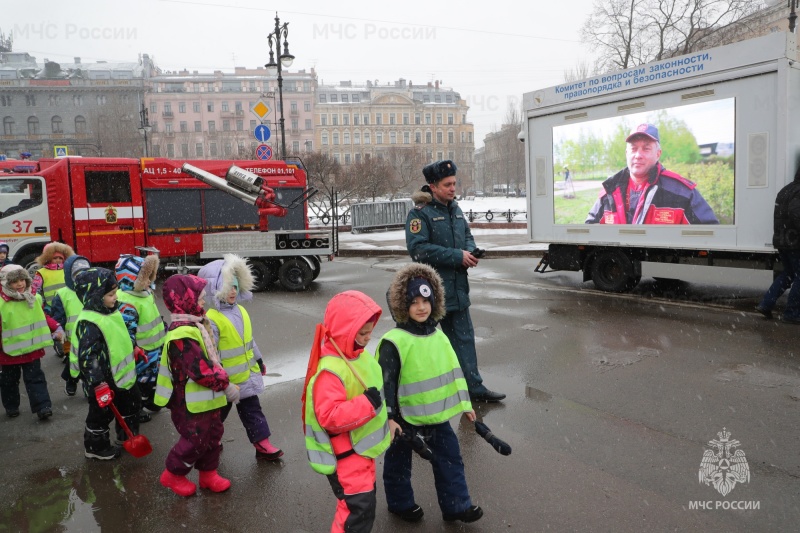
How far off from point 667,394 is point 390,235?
70.5 feet

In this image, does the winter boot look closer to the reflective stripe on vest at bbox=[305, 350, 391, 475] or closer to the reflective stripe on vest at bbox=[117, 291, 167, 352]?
the reflective stripe on vest at bbox=[305, 350, 391, 475]

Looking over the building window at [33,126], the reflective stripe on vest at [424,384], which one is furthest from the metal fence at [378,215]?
the building window at [33,126]

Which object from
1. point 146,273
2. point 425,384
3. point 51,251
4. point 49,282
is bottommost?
point 425,384

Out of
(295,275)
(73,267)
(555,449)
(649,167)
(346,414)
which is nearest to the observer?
(346,414)

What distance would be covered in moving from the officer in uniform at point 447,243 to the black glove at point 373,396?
7.53 ft

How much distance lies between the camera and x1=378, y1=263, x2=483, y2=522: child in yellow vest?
10.7 ft

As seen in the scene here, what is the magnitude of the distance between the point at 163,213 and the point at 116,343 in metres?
10.4

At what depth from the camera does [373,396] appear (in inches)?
113

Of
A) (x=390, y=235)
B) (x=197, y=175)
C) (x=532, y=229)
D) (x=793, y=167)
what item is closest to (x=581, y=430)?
(x=793, y=167)

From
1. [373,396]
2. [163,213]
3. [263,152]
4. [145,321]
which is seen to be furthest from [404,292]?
[263,152]

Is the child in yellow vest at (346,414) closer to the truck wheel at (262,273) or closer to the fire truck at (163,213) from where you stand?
the fire truck at (163,213)

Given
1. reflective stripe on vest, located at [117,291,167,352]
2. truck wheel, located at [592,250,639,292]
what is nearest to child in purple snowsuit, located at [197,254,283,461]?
reflective stripe on vest, located at [117,291,167,352]

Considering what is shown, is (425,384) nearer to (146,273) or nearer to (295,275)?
(146,273)

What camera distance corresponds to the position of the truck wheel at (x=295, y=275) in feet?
43.2
